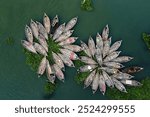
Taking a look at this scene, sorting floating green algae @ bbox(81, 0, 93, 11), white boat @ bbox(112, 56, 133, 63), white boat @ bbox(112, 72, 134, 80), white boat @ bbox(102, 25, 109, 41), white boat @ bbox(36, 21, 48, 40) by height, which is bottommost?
white boat @ bbox(112, 72, 134, 80)

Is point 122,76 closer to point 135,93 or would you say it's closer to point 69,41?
point 135,93

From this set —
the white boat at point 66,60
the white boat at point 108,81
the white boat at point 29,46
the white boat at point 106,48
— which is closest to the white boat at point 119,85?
the white boat at point 108,81

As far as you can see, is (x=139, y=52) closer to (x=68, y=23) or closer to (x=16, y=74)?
(x=68, y=23)

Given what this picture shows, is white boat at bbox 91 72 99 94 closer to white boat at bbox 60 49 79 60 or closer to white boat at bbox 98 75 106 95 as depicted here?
white boat at bbox 98 75 106 95

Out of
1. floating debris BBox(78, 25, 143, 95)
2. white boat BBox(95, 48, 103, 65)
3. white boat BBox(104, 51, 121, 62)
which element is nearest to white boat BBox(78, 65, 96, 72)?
floating debris BBox(78, 25, 143, 95)

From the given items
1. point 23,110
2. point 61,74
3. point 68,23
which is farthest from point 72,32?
point 23,110

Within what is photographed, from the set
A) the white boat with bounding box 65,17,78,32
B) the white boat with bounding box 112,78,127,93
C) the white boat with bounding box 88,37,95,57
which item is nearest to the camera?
the white boat with bounding box 112,78,127,93

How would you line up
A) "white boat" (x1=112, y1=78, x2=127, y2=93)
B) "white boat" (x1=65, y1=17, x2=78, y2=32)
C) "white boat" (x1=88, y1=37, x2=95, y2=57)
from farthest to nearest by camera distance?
"white boat" (x1=65, y1=17, x2=78, y2=32)
"white boat" (x1=88, y1=37, x2=95, y2=57)
"white boat" (x1=112, y1=78, x2=127, y2=93)
